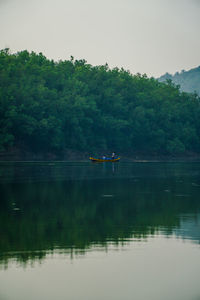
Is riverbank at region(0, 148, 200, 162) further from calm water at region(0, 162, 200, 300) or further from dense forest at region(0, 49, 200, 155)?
calm water at region(0, 162, 200, 300)

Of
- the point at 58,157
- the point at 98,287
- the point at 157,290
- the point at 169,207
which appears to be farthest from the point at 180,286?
the point at 58,157

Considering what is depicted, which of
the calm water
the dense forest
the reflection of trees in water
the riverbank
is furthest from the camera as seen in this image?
the dense forest

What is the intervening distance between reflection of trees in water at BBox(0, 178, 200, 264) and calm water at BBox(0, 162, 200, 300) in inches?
1.1

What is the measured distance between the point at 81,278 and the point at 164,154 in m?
123

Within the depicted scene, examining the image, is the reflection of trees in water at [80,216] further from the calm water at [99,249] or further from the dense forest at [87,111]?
the dense forest at [87,111]

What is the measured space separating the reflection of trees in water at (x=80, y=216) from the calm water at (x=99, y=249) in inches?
1.1

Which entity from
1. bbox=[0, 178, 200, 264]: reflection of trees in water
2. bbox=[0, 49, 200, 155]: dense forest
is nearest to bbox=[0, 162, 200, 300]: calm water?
bbox=[0, 178, 200, 264]: reflection of trees in water

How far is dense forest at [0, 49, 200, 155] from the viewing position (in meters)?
106

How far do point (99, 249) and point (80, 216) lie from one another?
6931 mm

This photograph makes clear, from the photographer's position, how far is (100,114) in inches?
4906

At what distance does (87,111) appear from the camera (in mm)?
121062

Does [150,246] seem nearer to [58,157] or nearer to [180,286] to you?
[180,286]

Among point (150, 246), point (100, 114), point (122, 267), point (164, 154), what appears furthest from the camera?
point (164, 154)

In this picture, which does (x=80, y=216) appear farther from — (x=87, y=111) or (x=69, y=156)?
(x=87, y=111)
